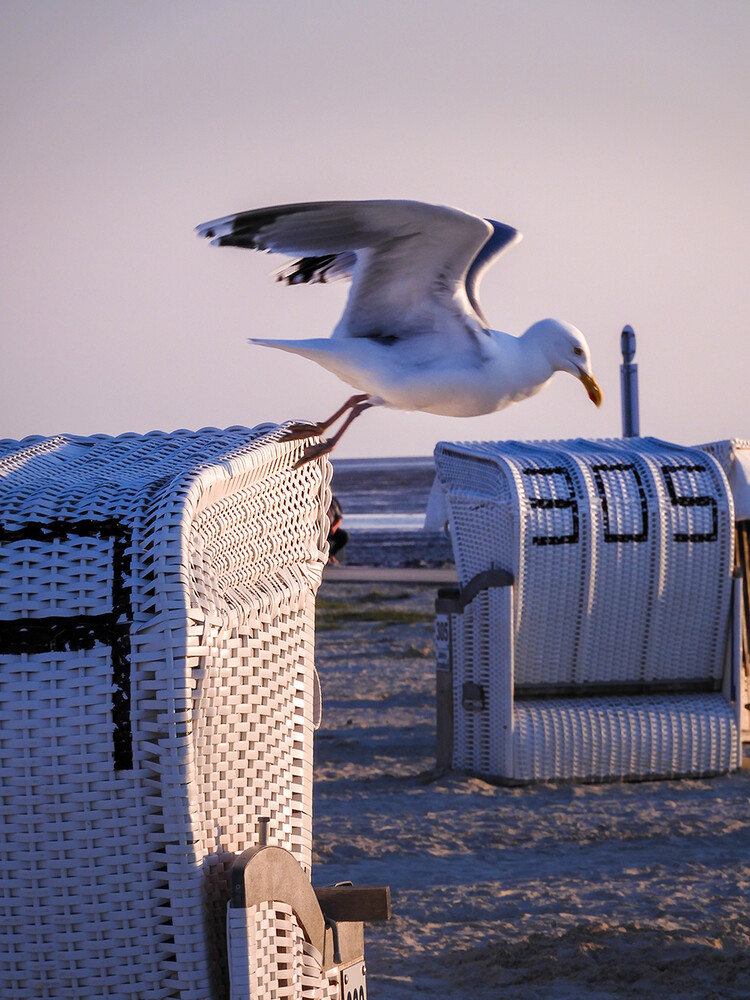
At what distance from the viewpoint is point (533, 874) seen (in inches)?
177

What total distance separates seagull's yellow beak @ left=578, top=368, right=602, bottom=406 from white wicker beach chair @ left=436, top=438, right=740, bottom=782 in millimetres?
1498

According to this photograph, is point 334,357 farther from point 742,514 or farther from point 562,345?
point 742,514

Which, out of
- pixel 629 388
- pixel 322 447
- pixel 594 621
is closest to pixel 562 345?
pixel 322 447

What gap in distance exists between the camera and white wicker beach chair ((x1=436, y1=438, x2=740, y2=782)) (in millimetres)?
5633

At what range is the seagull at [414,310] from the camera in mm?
3703

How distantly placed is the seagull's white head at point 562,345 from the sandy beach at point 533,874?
5.84ft

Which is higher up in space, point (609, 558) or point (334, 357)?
point (334, 357)

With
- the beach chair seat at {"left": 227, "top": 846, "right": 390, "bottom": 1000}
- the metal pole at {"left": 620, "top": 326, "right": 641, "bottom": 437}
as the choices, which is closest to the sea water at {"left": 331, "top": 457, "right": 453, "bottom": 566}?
the metal pole at {"left": 620, "top": 326, "right": 641, "bottom": 437}

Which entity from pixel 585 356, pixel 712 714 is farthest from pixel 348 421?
pixel 712 714

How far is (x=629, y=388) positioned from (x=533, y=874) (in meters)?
4.49

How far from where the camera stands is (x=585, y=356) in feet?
12.9

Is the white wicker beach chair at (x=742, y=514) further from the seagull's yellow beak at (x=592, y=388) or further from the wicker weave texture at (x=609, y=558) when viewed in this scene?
the seagull's yellow beak at (x=592, y=388)

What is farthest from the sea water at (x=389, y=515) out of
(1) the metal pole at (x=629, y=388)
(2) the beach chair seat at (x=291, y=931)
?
(2) the beach chair seat at (x=291, y=931)

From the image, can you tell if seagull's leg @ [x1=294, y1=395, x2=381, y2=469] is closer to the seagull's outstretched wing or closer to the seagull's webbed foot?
the seagull's webbed foot
